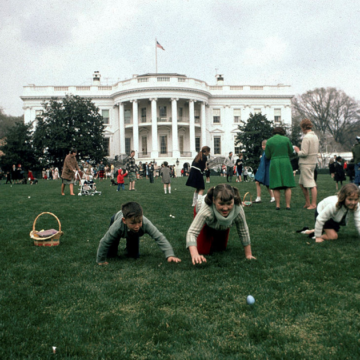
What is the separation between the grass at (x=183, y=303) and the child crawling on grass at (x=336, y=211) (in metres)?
0.23

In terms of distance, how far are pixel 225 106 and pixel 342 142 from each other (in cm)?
2586

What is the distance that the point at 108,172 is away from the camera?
41094 mm

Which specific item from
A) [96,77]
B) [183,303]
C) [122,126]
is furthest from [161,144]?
[183,303]

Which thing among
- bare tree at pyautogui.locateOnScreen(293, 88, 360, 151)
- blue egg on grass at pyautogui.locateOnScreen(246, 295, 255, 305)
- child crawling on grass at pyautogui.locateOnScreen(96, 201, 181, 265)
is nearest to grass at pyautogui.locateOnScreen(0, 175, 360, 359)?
blue egg on grass at pyautogui.locateOnScreen(246, 295, 255, 305)

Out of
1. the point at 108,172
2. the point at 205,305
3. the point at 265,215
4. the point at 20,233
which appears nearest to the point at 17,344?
the point at 205,305

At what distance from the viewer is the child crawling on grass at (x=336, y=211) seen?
459 cm

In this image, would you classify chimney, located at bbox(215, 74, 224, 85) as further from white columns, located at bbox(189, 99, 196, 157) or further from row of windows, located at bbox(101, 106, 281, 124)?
white columns, located at bbox(189, 99, 196, 157)

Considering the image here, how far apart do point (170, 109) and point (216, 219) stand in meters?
49.0

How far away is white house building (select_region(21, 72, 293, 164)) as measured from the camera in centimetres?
4891

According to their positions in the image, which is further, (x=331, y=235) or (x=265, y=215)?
(x=265, y=215)

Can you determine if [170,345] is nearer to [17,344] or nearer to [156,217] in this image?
[17,344]

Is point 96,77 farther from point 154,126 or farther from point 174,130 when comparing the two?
point 174,130

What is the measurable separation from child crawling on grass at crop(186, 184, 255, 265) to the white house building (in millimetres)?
43938

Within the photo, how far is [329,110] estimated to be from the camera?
205 ft
